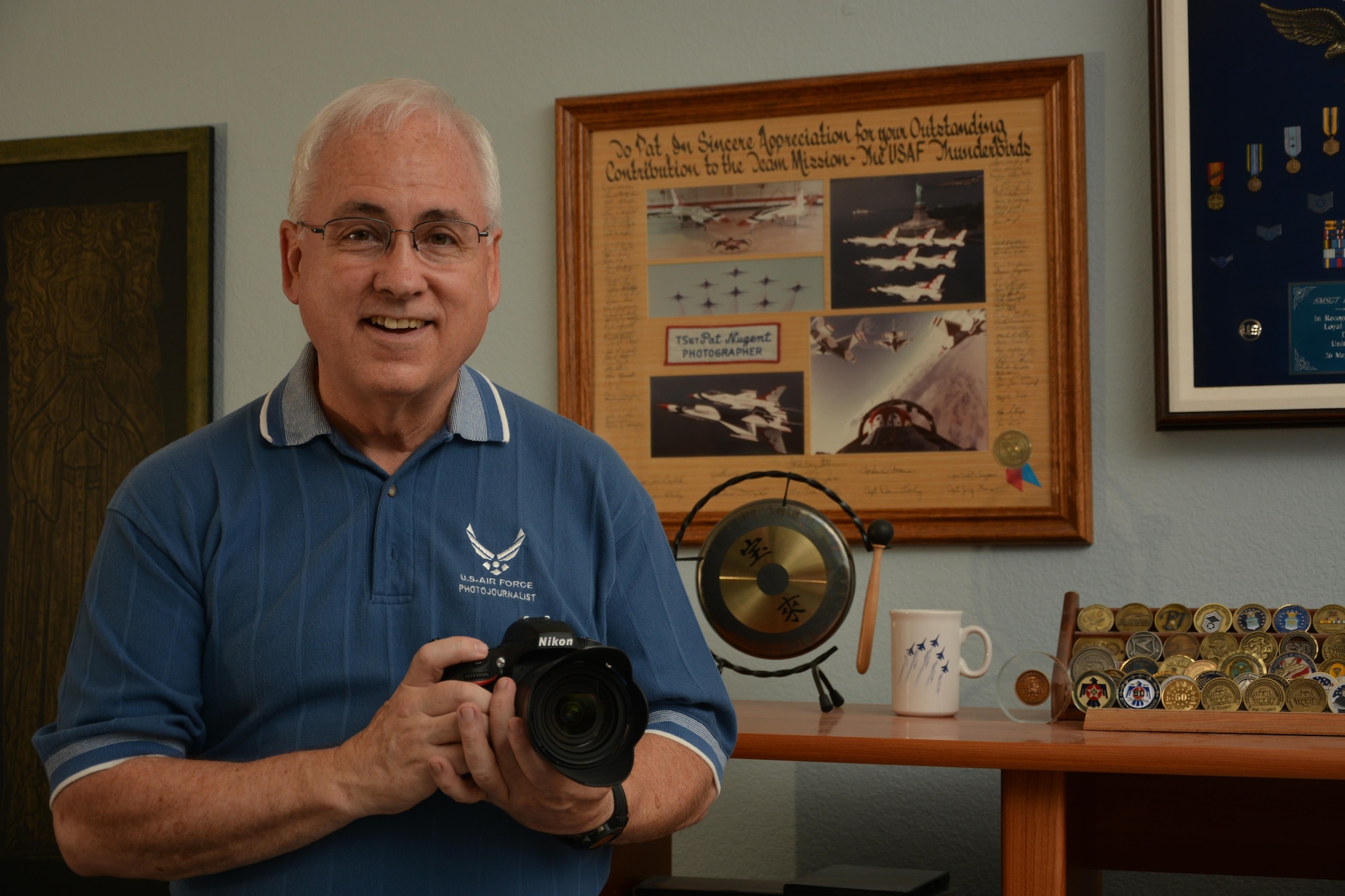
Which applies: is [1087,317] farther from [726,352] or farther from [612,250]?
[612,250]

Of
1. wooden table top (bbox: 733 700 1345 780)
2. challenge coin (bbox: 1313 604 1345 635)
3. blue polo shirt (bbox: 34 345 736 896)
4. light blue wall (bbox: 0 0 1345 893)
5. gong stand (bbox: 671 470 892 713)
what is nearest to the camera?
blue polo shirt (bbox: 34 345 736 896)

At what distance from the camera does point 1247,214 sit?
170cm

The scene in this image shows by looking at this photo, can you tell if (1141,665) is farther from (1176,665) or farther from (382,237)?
(382,237)

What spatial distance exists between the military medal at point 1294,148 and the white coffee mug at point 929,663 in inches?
30.6

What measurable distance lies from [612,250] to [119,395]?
0.88 metres

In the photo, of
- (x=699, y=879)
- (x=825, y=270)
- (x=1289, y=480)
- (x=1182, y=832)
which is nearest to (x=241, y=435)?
(x=699, y=879)

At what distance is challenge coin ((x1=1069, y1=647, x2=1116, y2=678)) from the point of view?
144cm

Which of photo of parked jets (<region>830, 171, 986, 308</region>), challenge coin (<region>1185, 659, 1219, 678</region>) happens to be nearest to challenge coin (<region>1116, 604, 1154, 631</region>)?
challenge coin (<region>1185, 659, 1219, 678</region>)

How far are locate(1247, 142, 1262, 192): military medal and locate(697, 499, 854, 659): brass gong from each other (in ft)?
2.46

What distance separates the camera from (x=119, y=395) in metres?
2.08

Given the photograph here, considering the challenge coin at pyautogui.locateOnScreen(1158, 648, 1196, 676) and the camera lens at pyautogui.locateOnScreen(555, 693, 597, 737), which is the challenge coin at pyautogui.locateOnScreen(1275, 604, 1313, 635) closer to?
the challenge coin at pyautogui.locateOnScreen(1158, 648, 1196, 676)

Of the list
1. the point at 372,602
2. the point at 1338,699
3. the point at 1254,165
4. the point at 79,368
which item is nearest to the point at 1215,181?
the point at 1254,165

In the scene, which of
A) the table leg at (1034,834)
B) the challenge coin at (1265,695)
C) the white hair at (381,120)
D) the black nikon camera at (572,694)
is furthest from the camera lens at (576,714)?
the challenge coin at (1265,695)

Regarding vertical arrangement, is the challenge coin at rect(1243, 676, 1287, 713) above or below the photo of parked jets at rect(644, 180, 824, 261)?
below
